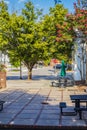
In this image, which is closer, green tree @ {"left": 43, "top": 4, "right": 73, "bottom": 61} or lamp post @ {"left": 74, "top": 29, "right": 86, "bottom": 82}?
lamp post @ {"left": 74, "top": 29, "right": 86, "bottom": 82}

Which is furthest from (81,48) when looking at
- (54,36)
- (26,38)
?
(26,38)

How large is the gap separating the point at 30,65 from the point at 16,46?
7.81ft

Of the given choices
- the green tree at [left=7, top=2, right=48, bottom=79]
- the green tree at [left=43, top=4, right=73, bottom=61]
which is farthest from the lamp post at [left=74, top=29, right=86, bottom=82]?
the green tree at [left=7, top=2, right=48, bottom=79]

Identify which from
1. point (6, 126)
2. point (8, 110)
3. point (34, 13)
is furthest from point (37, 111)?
point (34, 13)

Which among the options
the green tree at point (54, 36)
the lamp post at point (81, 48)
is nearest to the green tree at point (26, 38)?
the green tree at point (54, 36)

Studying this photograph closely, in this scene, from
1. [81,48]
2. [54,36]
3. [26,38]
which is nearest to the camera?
[81,48]

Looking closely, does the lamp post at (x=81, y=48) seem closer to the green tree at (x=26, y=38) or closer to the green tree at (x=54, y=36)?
the green tree at (x=54, y=36)

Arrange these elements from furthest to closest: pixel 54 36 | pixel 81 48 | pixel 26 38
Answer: pixel 54 36 < pixel 26 38 < pixel 81 48

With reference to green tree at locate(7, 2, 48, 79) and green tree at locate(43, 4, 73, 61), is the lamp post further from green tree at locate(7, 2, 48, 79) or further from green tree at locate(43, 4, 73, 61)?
green tree at locate(7, 2, 48, 79)

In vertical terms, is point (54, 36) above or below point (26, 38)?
above

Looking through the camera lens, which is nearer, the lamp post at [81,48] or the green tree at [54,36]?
the lamp post at [81,48]

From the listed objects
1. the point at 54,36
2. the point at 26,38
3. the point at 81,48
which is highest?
the point at 54,36

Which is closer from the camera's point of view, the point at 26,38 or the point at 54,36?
the point at 26,38

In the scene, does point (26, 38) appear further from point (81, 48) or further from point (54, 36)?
point (81, 48)
